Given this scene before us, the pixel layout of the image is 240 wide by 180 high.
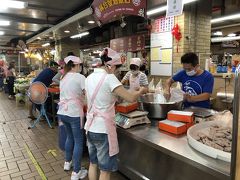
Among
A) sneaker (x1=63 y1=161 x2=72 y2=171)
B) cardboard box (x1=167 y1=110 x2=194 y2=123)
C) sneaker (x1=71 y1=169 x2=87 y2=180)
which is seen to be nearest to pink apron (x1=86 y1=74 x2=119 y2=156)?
cardboard box (x1=167 y1=110 x2=194 y2=123)

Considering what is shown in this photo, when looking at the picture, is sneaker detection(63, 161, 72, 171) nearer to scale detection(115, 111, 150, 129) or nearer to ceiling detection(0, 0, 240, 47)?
scale detection(115, 111, 150, 129)

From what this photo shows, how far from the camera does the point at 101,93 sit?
84.0 inches

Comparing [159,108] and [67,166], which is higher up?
[159,108]

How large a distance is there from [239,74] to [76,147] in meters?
2.43

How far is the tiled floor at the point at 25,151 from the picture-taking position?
3.32 meters

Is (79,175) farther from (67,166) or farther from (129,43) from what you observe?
(129,43)

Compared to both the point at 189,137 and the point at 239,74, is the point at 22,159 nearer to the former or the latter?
the point at 189,137

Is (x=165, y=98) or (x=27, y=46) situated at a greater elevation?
(x=27, y=46)

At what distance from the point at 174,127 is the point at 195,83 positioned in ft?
3.90

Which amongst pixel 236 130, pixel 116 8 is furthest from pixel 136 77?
pixel 236 130

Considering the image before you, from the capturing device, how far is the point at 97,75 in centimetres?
218

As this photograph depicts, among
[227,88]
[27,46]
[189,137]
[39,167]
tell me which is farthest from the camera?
[27,46]

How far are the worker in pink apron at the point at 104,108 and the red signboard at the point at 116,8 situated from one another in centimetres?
178

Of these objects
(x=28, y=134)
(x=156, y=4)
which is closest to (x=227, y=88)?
(x=156, y=4)
